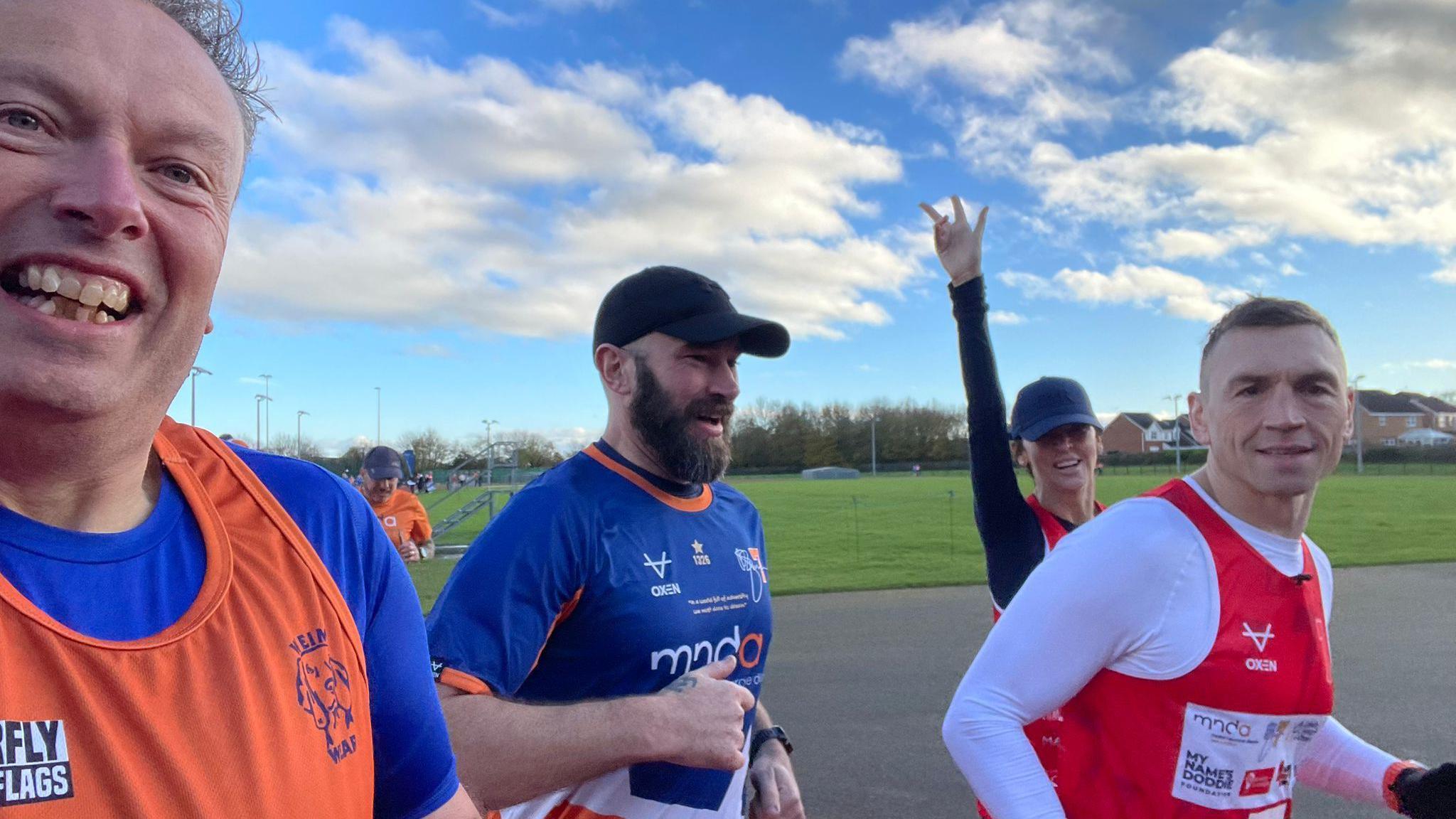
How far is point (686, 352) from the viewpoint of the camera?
2.74 meters

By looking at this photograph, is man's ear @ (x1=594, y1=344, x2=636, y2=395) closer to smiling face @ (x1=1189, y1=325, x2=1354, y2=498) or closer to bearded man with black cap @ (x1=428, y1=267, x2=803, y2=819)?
bearded man with black cap @ (x1=428, y1=267, x2=803, y2=819)

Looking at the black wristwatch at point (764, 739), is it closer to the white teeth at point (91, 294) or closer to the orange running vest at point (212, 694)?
the orange running vest at point (212, 694)

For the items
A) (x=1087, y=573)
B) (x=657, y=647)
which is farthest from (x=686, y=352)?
(x=1087, y=573)

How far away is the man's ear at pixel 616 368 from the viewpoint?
9.14 feet

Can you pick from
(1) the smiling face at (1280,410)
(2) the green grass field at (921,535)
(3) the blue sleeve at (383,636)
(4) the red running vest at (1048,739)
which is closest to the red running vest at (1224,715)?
(1) the smiling face at (1280,410)

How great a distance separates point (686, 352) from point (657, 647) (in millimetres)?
919

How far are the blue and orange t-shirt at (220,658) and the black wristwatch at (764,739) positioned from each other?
4.82 feet

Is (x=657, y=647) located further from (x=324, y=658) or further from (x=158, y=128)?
(x=158, y=128)

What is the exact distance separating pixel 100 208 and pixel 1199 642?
7.85ft

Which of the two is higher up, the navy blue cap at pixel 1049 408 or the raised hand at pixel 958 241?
the raised hand at pixel 958 241

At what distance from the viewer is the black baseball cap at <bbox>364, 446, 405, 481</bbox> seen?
9.90m

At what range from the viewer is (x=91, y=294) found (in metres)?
1.02

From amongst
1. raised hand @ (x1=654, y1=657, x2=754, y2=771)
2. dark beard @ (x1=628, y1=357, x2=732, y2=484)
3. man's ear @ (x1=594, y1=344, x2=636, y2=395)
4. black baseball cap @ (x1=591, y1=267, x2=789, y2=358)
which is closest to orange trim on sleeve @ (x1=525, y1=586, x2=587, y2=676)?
raised hand @ (x1=654, y1=657, x2=754, y2=771)

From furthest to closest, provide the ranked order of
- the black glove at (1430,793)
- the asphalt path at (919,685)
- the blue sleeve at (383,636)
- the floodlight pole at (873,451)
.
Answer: the floodlight pole at (873,451), the asphalt path at (919,685), the black glove at (1430,793), the blue sleeve at (383,636)
